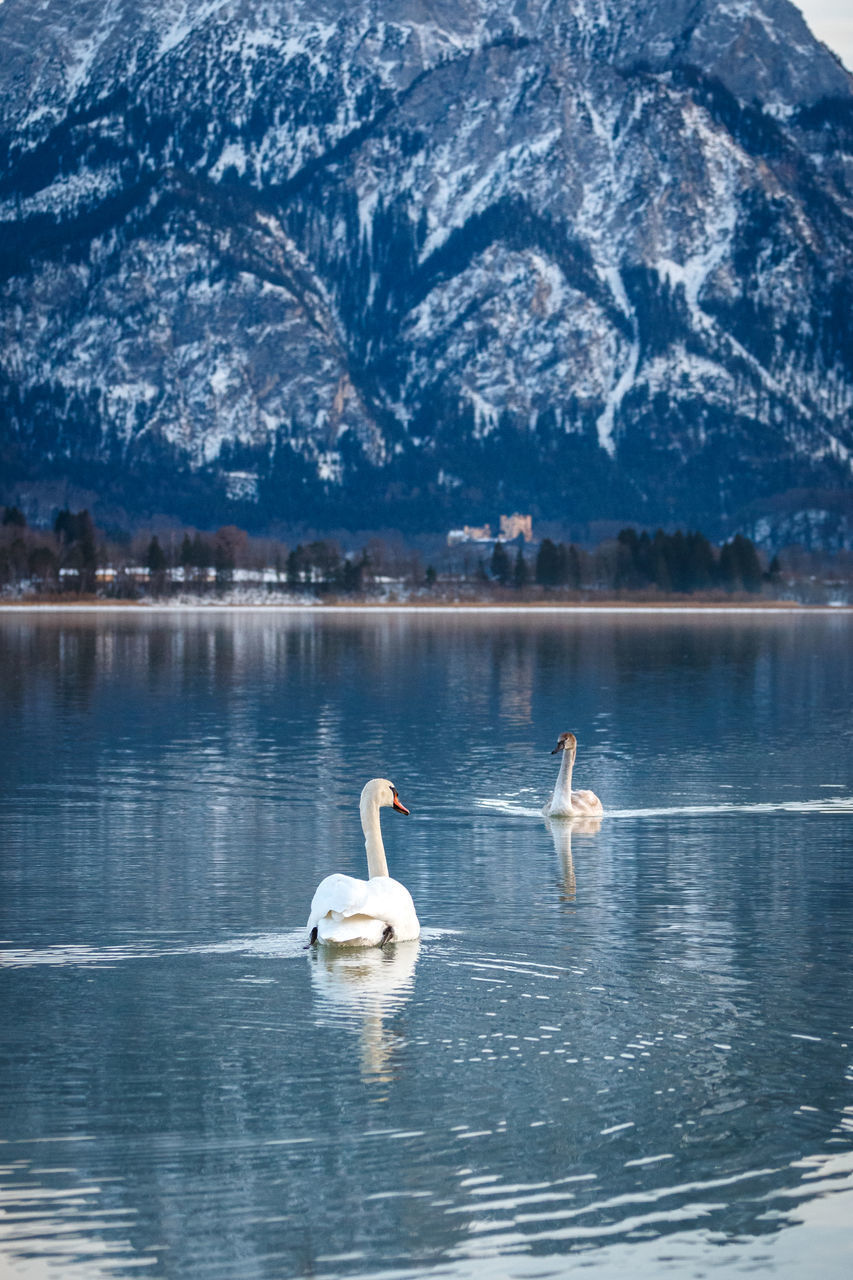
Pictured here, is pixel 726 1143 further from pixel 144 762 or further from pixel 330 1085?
pixel 144 762

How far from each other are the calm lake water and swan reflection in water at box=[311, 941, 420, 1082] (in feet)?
0.22

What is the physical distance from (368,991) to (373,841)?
11.8 feet

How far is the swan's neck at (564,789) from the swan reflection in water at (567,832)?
312 mm

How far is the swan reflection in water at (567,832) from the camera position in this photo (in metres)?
34.0

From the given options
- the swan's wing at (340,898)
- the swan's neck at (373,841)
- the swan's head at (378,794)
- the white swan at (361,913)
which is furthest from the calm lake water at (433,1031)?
the swan's head at (378,794)

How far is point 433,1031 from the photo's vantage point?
20.6 meters

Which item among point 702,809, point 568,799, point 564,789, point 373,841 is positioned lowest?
point 702,809

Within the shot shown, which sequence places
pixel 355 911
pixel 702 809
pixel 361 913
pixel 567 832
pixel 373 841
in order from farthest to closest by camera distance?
pixel 702 809 < pixel 567 832 < pixel 373 841 < pixel 361 913 < pixel 355 911

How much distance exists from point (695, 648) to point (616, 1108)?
132 metres

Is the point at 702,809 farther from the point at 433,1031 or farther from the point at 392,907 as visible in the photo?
the point at 433,1031

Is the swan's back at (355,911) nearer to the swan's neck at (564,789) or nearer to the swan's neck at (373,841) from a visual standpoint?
the swan's neck at (373,841)

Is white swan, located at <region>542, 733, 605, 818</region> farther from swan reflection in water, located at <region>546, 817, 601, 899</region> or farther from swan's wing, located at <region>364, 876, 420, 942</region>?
swan's wing, located at <region>364, 876, 420, 942</region>

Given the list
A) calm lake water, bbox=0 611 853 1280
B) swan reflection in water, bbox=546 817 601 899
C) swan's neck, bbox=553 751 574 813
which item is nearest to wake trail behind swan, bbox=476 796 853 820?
calm lake water, bbox=0 611 853 1280

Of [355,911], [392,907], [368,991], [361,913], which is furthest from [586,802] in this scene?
[368,991]
